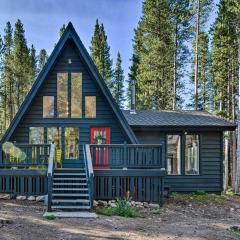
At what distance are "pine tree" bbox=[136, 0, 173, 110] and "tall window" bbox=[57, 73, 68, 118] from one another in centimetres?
1181

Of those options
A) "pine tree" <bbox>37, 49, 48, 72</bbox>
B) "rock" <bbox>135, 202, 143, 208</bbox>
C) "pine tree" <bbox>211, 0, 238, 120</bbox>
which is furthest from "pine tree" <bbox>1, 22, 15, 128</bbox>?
"rock" <bbox>135, 202, 143, 208</bbox>

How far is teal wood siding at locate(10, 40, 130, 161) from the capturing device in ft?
47.1

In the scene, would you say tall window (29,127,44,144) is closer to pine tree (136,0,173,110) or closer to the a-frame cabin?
the a-frame cabin

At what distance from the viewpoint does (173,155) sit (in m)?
15.5

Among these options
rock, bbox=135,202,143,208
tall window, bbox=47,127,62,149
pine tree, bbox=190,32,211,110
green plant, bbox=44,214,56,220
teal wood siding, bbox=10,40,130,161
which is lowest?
rock, bbox=135,202,143,208

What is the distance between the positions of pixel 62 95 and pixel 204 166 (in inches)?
269

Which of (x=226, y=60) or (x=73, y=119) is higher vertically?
(x=226, y=60)

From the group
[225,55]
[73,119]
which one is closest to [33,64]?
[225,55]

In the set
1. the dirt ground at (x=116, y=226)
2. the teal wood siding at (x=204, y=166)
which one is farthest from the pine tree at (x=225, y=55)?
the dirt ground at (x=116, y=226)

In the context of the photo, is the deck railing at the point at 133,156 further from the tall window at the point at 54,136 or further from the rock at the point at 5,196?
the rock at the point at 5,196

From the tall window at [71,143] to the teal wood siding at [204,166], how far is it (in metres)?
2.74

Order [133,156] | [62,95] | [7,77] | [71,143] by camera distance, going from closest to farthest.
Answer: [133,156], [71,143], [62,95], [7,77]

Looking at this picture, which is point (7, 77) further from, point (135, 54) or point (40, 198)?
point (40, 198)

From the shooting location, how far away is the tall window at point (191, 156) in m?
15.4
